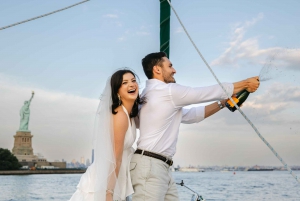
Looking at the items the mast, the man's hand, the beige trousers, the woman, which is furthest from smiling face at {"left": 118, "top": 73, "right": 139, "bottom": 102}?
the mast

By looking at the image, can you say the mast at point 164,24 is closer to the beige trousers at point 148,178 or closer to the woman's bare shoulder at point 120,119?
the woman's bare shoulder at point 120,119

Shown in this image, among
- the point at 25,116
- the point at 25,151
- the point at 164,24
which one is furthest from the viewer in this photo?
the point at 25,151

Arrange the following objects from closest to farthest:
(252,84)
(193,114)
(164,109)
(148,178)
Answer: (148,178) → (164,109) → (252,84) → (193,114)

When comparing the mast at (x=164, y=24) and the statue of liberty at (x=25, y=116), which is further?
the statue of liberty at (x=25, y=116)

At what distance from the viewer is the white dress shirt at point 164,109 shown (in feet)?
8.98

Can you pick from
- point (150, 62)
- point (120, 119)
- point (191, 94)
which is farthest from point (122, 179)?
point (150, 62)

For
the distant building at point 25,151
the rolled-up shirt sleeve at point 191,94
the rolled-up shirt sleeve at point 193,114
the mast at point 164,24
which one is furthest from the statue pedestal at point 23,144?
the rolled-up shirt sleeve at point 191,94

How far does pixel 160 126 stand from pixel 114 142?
0.30m

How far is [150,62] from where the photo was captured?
2.94 meters

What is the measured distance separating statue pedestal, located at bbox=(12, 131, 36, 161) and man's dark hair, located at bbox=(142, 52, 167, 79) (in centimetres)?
5063

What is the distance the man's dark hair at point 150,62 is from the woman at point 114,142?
0.56 ft

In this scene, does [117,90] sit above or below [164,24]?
below

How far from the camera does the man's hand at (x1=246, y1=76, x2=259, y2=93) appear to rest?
2859 millimetres

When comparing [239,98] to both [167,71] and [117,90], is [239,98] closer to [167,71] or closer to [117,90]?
[167,71]
